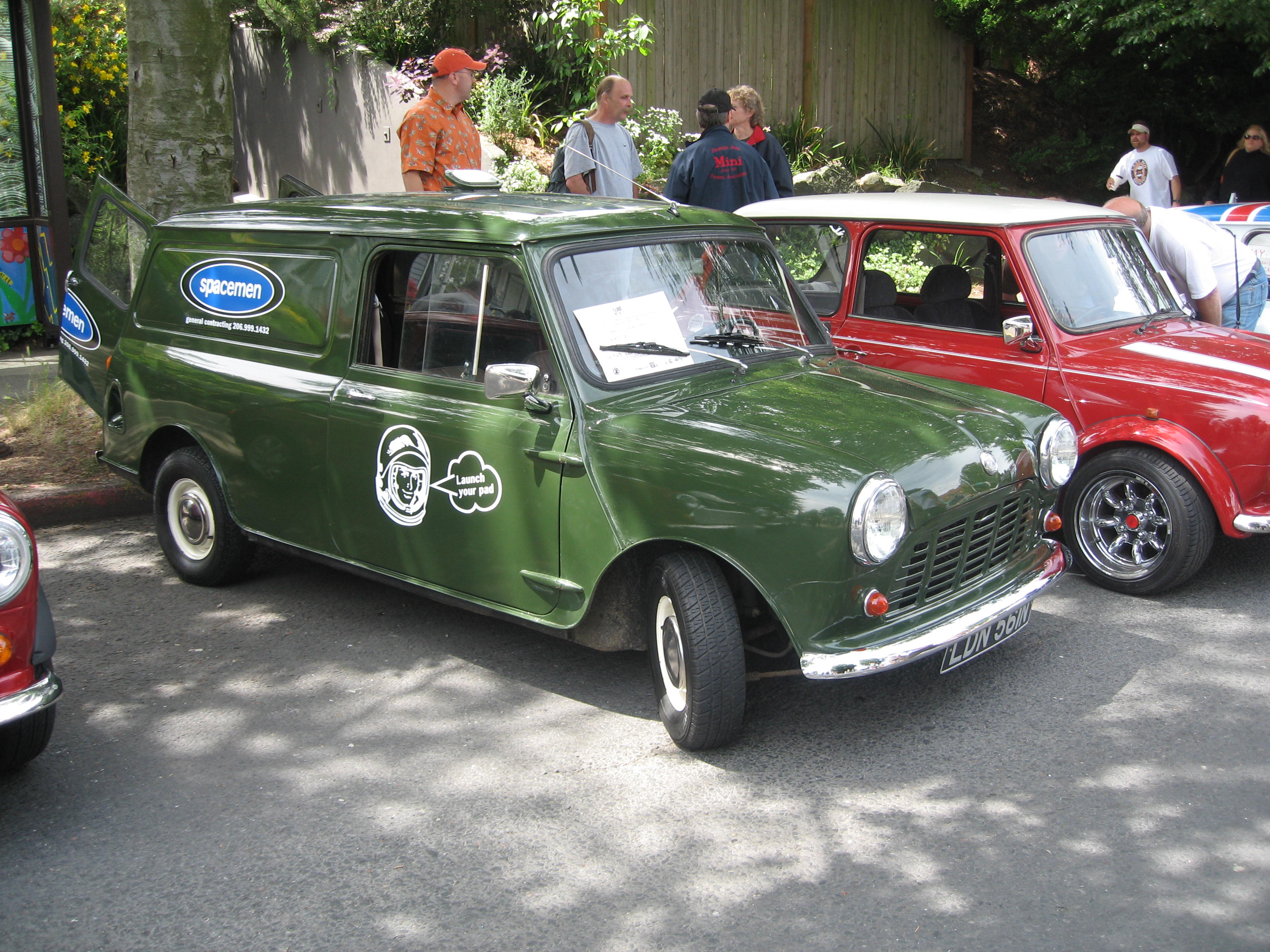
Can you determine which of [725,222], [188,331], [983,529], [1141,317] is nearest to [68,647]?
[188,331]

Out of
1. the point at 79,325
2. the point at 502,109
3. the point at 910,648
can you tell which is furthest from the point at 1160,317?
the point at 502,109

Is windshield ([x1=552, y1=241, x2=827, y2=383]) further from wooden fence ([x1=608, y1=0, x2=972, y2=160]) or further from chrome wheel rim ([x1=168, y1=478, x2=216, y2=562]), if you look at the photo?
wooden fence ([x1=608, y1=0, x2=972, y2=160])

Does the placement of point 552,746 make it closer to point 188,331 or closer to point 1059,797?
point 1059,797

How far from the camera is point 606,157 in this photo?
26.7 ft

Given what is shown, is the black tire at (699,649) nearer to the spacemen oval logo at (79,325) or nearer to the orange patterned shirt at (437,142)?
the spacemen oval logo at (79,325)

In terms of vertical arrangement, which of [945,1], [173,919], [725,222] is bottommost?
[173,919]

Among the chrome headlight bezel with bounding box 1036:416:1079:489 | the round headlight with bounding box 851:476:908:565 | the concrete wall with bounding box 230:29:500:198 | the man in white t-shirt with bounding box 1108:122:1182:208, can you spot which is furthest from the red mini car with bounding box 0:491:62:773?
the man in white t-shirt with bounding box 1108:122:1182:208

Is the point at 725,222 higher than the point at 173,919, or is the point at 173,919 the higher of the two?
the point at 725,222

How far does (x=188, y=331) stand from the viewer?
17.7ft

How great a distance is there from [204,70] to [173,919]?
5790 millimetres

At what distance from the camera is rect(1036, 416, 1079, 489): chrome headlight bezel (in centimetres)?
440

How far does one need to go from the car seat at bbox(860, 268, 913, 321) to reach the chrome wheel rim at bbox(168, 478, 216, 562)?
3466mm

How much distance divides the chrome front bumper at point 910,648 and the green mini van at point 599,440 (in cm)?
1

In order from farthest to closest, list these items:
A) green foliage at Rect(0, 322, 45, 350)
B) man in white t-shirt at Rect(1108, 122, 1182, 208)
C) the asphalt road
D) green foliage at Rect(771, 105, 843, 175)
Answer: green foliage at Rect(771, 105, 843, 175) < man in white t-shirt at Rect(1108, 122, 1182, 208) < green foliage at Rect(0, 322, 45, 350) < the asphalt road
